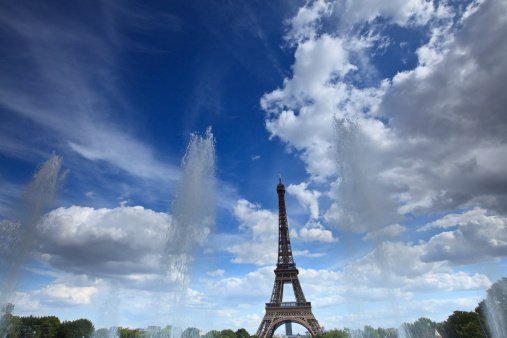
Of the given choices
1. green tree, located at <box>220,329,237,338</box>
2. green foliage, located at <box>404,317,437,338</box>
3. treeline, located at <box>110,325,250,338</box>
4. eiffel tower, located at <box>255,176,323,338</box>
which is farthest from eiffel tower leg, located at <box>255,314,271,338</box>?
green foliage, located at <box>404,317,437,338</box>

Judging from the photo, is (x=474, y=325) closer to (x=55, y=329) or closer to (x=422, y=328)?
(x=422, y=328)

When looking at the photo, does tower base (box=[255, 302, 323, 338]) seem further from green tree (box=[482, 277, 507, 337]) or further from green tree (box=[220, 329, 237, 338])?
green tree (box=[482, 277, 507, 337])

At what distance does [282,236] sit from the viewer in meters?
77.2

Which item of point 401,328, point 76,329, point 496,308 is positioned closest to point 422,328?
point 496,308

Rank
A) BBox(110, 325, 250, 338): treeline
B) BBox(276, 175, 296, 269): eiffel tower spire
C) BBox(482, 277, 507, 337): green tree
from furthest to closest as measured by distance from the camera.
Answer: BBox(276, 175, 296, 269): eiffel tower spire
BBox(110, 325, 250, 338): treeline
BBox(482, 277, 507, 337): green tree

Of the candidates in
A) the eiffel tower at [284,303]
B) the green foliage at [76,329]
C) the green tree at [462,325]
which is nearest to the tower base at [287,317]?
the eiffel tower at [284,303]

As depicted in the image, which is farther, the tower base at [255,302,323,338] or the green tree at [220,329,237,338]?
the green tree at [220,329,237,338]

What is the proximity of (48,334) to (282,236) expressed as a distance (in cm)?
5716

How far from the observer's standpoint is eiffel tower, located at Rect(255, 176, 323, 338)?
64375 millimetres

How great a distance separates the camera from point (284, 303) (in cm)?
6788

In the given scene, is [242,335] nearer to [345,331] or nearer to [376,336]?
[345,331]

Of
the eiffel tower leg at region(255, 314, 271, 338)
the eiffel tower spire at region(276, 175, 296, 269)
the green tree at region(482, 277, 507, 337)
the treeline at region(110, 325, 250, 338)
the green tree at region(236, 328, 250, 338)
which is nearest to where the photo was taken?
the green tree at region(482, 277, 507, 337)

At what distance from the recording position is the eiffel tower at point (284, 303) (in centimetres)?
6438

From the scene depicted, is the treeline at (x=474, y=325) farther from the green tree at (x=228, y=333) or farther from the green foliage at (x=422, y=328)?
the green tree at (x=228, y=333)
